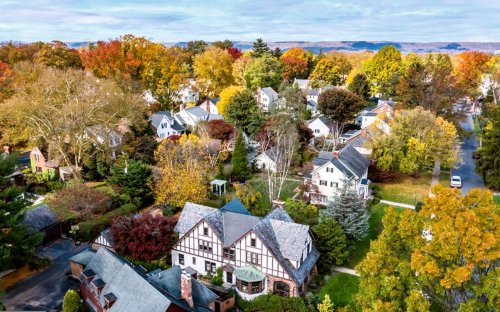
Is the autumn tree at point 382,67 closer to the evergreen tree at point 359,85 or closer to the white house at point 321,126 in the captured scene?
the evergreen tree at point 359,85

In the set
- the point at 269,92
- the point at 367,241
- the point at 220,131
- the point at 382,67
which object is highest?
the point at 382,67

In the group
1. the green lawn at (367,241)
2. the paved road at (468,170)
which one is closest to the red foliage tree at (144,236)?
the green lawn at (367,241)

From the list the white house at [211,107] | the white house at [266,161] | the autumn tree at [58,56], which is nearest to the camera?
the white house at [266,161]

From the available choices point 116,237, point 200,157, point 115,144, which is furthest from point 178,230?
point 115,144

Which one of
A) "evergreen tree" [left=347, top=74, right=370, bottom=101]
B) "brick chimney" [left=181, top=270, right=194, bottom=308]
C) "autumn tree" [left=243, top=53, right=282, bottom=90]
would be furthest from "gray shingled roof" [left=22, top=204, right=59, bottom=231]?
"evergreen tree" [left=347, top=74, right=370, bottom=101]

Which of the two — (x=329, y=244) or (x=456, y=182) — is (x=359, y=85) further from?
(x=329, y=244)

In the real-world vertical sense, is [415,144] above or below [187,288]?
above

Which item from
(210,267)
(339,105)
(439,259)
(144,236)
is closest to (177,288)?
(210,267)
